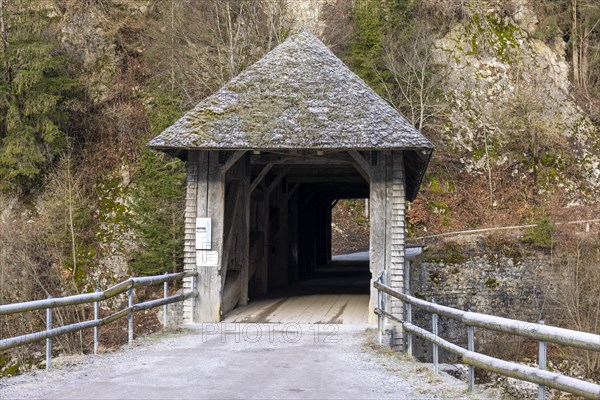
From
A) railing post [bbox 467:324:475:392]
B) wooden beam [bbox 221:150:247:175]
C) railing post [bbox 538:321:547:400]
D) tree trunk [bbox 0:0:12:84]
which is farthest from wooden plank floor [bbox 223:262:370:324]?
tree trunk [bbox 0:0:12:84]

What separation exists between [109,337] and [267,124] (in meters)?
10.9

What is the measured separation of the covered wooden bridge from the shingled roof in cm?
2

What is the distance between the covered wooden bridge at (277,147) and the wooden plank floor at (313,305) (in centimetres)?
59

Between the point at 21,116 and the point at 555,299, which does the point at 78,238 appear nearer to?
the point at 21,116

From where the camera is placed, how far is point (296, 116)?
1453 cm

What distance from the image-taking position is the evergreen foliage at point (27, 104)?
Result: 28281mm

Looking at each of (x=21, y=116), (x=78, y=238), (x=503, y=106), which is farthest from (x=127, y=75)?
(x=503, y=106)

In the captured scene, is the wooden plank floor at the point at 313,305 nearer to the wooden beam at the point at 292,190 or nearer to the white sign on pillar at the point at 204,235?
the white sign on pillar at the point at 204,235

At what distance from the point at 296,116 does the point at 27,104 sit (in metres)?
17.1

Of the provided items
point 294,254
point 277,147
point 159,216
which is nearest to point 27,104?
point 159,216

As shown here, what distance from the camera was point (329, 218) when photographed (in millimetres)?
40719

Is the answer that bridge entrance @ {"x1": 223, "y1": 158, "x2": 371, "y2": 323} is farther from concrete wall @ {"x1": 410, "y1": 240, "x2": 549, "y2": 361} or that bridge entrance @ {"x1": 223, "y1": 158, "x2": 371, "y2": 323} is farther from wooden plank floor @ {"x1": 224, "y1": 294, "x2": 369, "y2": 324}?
concrete wall @ {"x1": 410, "y1": 240, "x2": 549, "y2": 361}

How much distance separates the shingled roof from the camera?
542 inches

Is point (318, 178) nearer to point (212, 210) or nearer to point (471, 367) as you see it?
point (212, 210)
